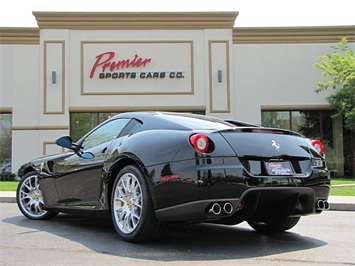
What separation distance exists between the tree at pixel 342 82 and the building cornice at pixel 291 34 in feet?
2.33

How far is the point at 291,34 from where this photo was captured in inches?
781

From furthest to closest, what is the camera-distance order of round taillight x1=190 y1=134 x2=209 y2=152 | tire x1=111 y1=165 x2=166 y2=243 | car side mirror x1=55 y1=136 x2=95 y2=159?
car side mirror x1=55 y1=136 x2=95 y2=159, tire x1=111 y1=165 x2=166 y2=243, round taillight x1=190 y1=134 x2=209 y2=152

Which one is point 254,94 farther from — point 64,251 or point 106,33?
point 64,251

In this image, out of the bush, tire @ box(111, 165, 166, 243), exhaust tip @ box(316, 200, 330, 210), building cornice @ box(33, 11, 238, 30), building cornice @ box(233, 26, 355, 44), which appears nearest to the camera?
tire @ box(111, 165, 166, 243)

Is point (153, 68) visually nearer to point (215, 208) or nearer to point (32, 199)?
point (32, 199)

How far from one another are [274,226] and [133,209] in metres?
1.80

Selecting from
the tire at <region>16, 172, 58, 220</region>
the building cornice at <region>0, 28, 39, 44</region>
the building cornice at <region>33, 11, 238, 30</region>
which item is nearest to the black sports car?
the tire at <region>16, 172, 58, 220</region>

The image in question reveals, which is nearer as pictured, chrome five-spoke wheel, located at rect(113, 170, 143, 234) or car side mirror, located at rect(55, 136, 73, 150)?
chrome five-spoke wheel, located at rect(113, 170, 143, 234)

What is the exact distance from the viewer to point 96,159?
5.08m

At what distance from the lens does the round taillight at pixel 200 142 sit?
4035 millimetres

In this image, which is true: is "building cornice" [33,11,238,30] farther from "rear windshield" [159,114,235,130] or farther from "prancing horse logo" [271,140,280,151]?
"prancing horse logo" [271,140,280,151]

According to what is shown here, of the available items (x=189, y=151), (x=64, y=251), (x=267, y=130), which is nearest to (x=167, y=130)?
(x=189, y=151)

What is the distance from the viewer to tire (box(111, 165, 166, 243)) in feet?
13.8

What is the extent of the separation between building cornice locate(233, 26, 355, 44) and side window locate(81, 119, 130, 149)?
15.2 m
